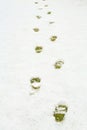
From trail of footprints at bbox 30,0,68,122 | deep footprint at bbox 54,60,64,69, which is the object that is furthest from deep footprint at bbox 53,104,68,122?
deep footprint at bbox 54,60,64,69

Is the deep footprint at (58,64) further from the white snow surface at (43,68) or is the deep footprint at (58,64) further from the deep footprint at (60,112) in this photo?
the deep footprint at (60,112)

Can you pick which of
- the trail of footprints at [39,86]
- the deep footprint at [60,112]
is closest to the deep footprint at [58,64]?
the trail of footprints at [39,86]

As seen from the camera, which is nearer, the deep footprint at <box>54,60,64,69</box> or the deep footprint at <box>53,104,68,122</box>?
the deep footprint at <box>53,104,68,122</box>

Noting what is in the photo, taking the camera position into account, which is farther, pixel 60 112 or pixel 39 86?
pixel 39 86

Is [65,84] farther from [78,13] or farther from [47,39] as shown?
[78,13]

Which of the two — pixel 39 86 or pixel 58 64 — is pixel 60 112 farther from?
pixel 58 64

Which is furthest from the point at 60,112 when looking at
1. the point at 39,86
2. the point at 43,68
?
the point at 43,68

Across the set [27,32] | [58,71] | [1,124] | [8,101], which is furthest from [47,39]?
[1,124]

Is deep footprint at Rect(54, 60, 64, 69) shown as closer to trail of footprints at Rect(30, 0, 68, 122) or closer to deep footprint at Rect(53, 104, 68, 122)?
trail of footprints at Rect(30, 0, 68, 122)
